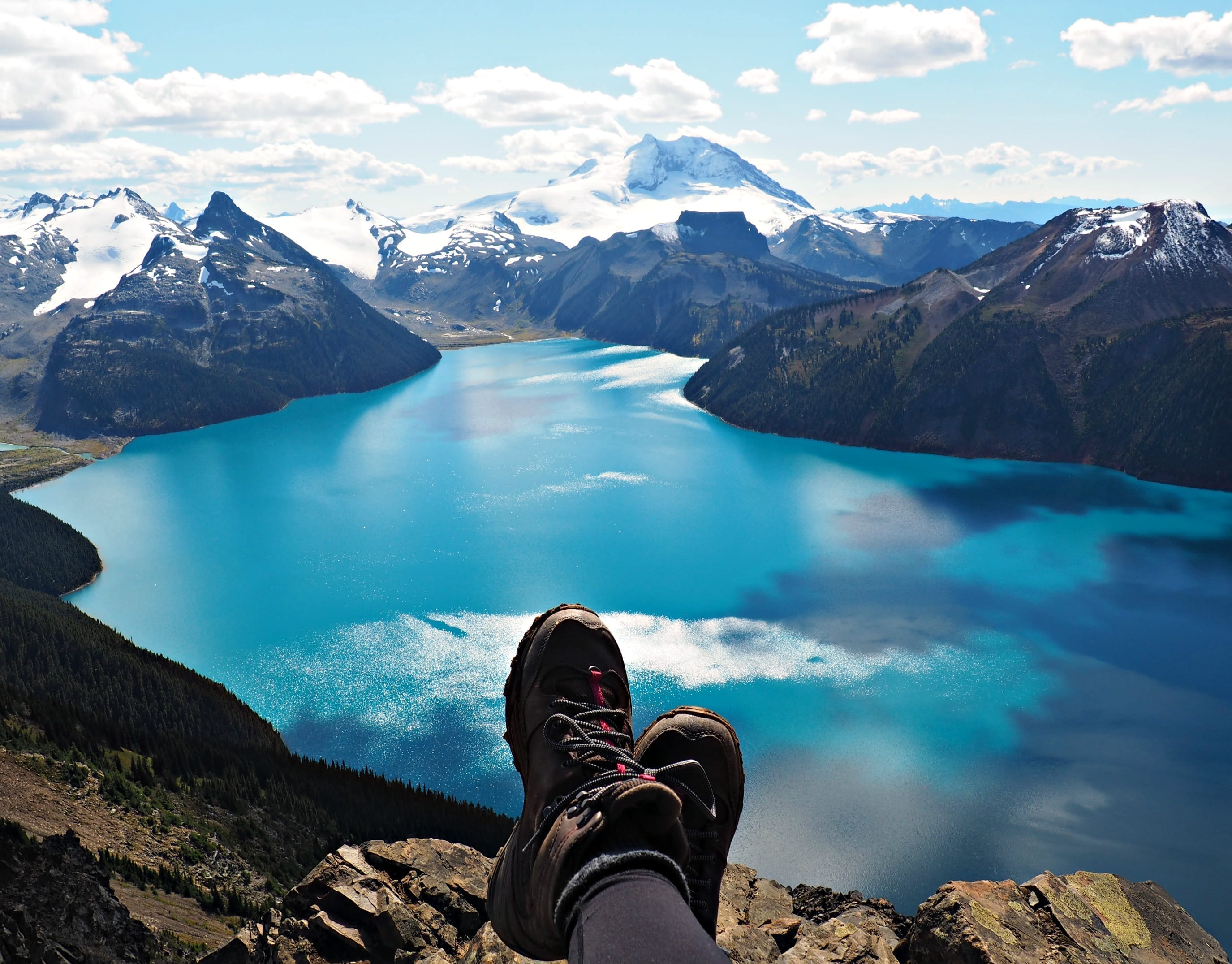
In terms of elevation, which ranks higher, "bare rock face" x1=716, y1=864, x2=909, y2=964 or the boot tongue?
the boot tongue

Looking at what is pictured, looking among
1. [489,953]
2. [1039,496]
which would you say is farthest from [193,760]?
[1039,496]

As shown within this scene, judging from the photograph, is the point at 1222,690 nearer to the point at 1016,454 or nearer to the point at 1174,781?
the point at 1174,781

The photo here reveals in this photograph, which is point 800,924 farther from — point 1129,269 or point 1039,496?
point 1129,269

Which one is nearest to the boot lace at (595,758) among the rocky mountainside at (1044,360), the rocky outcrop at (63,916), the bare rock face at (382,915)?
the bare rock face at (382,915)

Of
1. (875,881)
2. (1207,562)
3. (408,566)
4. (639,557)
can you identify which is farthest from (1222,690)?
(408,566)

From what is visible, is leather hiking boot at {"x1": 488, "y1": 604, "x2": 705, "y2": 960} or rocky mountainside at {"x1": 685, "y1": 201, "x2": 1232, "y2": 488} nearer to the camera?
leather hiking boot at {"x1": 488, "y1": 604, "x2": 705, "y2": 960}

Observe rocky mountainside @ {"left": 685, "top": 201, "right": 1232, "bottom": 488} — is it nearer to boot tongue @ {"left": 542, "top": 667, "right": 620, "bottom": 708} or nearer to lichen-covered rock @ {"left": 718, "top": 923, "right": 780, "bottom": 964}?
lichen-covered rock @ {"left": 718, "top": 923, "right": 780, "bottom": 964}

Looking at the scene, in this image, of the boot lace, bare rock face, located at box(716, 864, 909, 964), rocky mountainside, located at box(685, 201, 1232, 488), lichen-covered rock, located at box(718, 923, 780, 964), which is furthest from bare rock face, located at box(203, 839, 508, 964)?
rocky mountainside, located at box(685, 201, 1232, 488)
